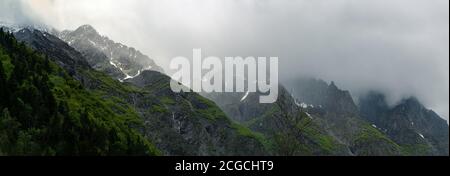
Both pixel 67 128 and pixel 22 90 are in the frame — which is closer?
pixel 67 128

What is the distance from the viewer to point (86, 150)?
157 metres

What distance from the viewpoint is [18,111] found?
165 meters

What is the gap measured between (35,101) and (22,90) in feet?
20.7
